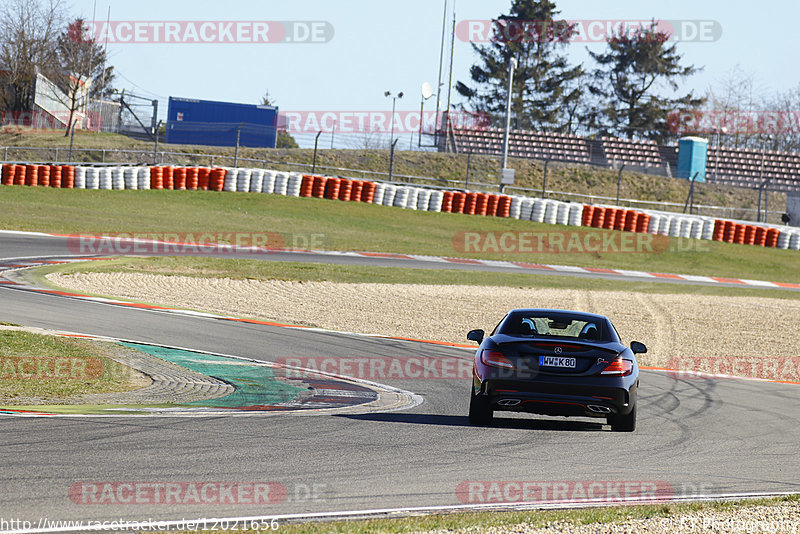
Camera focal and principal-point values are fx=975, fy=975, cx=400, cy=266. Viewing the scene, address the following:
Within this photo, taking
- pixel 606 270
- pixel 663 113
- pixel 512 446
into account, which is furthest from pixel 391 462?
pixel 663 113

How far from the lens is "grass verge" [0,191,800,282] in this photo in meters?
31.5

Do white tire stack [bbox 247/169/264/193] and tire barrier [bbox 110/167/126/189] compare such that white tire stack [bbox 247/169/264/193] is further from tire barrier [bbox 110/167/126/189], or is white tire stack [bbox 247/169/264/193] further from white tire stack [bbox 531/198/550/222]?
white tire stack [bbox 531/198/550/222]

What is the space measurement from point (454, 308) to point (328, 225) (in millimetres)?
15325

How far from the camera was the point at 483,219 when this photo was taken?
125 ft

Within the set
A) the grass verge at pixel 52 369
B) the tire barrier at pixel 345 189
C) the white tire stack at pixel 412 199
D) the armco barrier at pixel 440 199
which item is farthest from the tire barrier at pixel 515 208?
the grass verge at pixel 52 369

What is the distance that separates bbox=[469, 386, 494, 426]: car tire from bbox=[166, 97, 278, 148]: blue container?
45556 millimetres

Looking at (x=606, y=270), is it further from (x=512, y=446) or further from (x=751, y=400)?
(x=512, y=446)

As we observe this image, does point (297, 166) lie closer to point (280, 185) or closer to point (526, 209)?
point (280, 185)

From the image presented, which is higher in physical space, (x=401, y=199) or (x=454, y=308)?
(x=401, y=199)

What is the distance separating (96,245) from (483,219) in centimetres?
1596

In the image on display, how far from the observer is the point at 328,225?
3491 cm

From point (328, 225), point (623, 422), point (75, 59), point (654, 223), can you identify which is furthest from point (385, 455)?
point (75, 59)

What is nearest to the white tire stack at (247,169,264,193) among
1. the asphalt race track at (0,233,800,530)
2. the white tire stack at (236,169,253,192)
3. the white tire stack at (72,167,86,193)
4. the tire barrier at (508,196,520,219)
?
the white tire stack at (236,169,253,192)

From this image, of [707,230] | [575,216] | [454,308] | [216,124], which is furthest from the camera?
[216,124]
